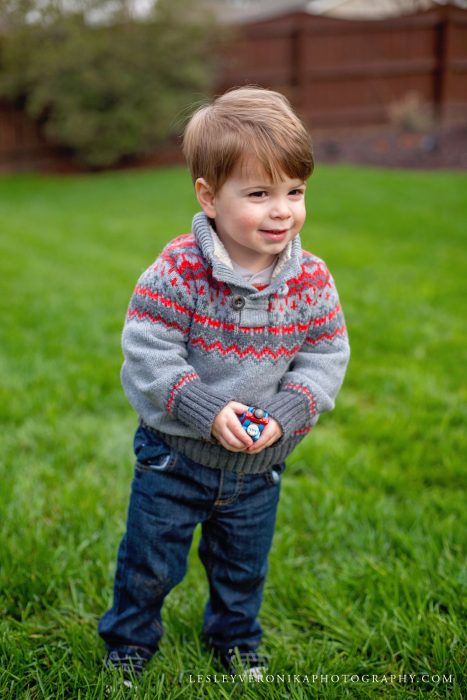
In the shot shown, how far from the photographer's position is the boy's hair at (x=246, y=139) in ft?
4.65

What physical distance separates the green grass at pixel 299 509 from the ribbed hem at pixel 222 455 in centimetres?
52

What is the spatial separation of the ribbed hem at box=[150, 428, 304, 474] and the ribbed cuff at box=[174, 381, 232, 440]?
103mm

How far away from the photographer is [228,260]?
1.52 meters

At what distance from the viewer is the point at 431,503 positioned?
2.42 meters

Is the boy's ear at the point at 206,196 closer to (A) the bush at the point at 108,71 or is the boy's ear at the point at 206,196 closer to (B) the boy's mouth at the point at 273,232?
(B) the boy's mouth at the point at 273,232

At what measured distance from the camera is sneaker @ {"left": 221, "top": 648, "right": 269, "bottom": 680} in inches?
67.5

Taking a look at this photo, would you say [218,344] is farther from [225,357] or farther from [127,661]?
[127,661]

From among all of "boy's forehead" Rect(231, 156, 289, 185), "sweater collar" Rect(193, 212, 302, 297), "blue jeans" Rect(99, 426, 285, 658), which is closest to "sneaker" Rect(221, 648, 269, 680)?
"blue jeans" Rect(99, 426, 285, 658)

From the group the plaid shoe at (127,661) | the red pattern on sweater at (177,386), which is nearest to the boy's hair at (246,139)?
the red pattern on sweater at (177,386)

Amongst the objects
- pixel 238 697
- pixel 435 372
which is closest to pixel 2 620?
pixel 238 697

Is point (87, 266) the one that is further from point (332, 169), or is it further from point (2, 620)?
point (332, 169)

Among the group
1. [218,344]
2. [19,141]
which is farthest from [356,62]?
[218,344]

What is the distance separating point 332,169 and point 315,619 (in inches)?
411

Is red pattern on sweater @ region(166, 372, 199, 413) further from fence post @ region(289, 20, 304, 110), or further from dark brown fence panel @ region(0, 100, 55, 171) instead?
dark brown fence panel @ region(0, 100, 55, 171)
